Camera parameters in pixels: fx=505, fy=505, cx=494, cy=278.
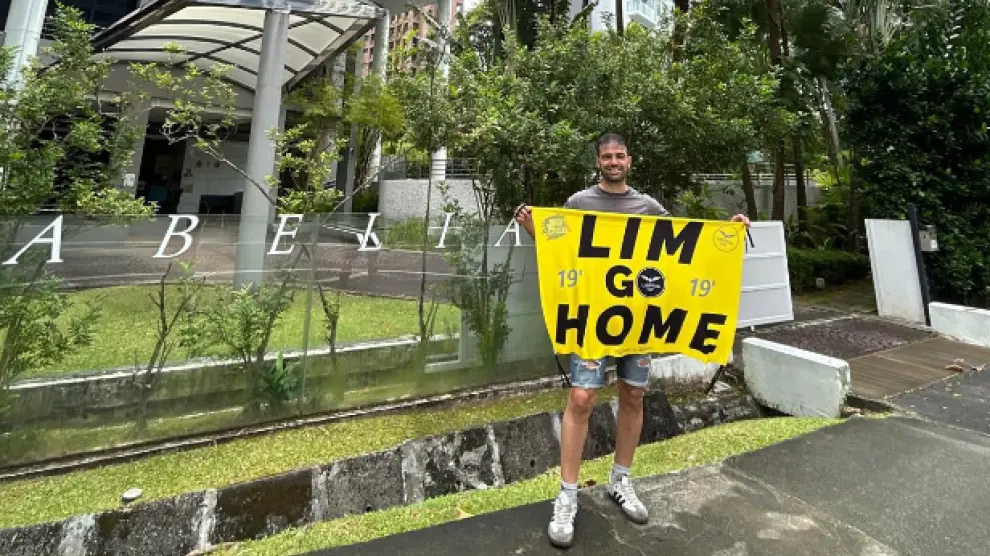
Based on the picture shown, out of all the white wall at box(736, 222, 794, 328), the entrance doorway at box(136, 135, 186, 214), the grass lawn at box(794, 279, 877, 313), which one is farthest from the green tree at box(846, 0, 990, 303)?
the entrance doorway at box(136, 135, 186, 214)

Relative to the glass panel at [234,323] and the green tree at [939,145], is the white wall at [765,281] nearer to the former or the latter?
the green tree at [939,145]

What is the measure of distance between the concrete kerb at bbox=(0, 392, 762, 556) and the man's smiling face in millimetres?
1962

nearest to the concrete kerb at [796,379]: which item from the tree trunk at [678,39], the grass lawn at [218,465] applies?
the grass lawn at [218,465]

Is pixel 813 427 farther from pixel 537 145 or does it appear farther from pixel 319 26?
pixel 319 26

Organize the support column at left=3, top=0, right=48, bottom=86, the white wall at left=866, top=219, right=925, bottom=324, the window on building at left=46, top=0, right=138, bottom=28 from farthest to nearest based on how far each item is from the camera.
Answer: the window on building at left=46, top=0, right=138, bottom=28
the support column at left=3, top=0, right=48, bottom=86
the white wall at left=866, top=219, right=925, bottom=324

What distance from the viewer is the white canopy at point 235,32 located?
10070mm

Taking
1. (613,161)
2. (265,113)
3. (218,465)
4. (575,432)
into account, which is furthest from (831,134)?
(218,465)

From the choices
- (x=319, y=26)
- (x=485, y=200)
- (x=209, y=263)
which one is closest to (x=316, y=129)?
(x=319, y=26)

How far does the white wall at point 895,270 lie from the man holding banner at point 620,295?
6041 millimetres

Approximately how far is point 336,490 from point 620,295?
6.64 ft

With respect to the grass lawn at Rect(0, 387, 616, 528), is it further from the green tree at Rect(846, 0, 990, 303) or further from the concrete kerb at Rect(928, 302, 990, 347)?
the green tree at Rect(846, 0, 990, 303)

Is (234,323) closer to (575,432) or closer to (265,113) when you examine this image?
(575,432)

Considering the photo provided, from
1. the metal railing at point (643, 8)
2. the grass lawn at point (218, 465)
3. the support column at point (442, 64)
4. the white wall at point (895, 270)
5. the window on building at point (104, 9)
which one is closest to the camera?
the grass lawn at point (218, 465)

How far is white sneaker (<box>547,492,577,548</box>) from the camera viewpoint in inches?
88.8
